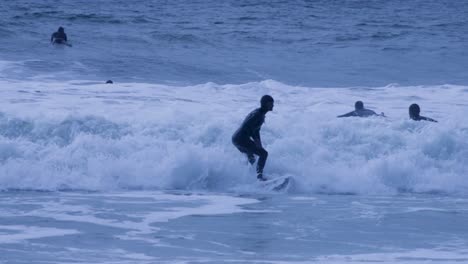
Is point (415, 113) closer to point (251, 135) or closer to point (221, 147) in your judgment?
point (221, 147)

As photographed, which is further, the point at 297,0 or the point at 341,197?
the point at 297,0

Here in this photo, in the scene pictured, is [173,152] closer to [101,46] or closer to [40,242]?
[40,242]

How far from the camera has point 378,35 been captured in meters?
28.2

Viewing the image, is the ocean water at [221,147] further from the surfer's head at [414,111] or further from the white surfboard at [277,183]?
the surfer's head at [414,111]

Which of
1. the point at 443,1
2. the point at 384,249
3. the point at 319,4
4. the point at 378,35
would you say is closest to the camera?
the point at 384,249

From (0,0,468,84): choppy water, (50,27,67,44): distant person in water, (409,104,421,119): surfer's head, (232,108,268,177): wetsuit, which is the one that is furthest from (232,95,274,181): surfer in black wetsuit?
(50,27,67,44): distant person in water

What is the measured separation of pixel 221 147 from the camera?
1338 centimetres

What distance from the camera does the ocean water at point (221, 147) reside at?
8.16m

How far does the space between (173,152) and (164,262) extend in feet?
18.7

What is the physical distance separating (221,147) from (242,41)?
13819mm

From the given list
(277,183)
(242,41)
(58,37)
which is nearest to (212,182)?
(277,183)

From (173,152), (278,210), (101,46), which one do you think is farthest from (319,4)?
(278,210)

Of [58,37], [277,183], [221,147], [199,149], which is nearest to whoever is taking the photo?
[277,183]

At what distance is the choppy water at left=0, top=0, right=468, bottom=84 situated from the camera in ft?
72.7
